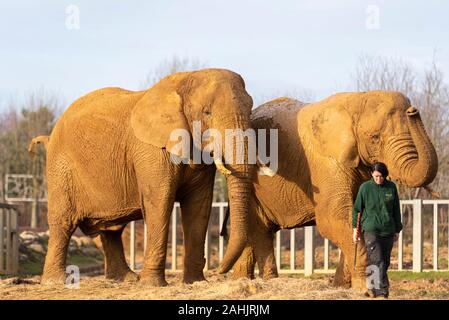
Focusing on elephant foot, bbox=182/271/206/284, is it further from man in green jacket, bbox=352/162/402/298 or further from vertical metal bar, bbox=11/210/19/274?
vertical metal bar, bbox=11/210/19/274

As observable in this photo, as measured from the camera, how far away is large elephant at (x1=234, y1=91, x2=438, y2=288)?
1680 centimetres

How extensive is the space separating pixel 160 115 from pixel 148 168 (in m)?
0.87

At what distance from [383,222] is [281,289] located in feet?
5.46

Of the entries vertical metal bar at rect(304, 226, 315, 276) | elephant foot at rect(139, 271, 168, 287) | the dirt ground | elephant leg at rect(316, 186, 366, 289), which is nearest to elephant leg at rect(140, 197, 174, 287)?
elephant foot at rect(139, 271, 168, 287)

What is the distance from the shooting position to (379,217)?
50.6 ft

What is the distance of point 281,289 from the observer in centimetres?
1535

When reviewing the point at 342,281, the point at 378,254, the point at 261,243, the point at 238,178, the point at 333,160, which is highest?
the point at 333,160

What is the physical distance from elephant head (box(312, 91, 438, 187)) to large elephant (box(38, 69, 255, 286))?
4.81ft

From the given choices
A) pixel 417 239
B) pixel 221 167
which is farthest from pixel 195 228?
pixel 417 239

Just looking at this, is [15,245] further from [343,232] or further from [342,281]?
[343,232]

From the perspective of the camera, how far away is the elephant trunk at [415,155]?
16359 mm
